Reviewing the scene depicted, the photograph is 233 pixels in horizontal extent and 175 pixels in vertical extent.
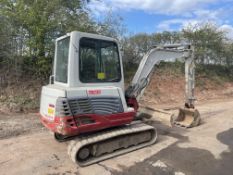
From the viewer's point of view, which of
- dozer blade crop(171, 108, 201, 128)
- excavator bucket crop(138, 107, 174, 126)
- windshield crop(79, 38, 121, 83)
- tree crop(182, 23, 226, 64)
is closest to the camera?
windshield crop(79, 38, 121, 83)

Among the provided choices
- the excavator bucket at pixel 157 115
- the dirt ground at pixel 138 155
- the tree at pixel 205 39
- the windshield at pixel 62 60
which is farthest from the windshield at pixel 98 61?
the tree at pixel 205 39

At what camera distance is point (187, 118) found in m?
7.52

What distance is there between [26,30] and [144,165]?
7.86 meters

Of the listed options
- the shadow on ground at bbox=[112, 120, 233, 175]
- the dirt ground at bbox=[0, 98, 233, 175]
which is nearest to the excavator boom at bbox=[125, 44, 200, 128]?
the dirt ground at bbox=[0, 98, 233, 175]

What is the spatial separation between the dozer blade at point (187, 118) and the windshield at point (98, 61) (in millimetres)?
2853

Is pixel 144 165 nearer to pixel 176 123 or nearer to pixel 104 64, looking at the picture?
pixel 104 64

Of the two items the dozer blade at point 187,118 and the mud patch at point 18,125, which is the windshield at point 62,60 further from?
the dozer blade at point 187,118

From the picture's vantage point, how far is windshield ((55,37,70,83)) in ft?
16.3

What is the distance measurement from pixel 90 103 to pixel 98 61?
90cm

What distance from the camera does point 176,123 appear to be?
7434 millimetres

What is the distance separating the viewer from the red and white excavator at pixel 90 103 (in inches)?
180

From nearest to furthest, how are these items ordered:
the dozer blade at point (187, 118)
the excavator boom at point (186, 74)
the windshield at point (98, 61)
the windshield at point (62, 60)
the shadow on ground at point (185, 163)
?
the shadow on ground at point (185, 163) < the windshield at point (98, 61) < the windshield at point (62, 60) < the excavator boom at point (186, 74) < the dozer blade at point (187, 118)

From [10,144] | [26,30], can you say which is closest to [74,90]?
[10,144]

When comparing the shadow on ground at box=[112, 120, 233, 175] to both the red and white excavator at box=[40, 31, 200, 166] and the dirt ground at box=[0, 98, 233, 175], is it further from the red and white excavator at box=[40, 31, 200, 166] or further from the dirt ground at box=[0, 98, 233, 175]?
the red and white excavator at box=[40, 31, 200, 166]
